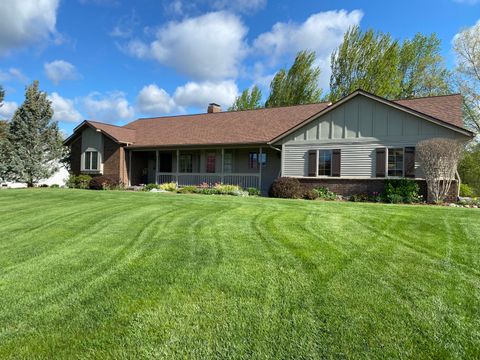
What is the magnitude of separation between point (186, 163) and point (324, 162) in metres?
10.1

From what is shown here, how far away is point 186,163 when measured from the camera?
23.4 meters

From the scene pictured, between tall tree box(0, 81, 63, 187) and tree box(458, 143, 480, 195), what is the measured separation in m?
32.2

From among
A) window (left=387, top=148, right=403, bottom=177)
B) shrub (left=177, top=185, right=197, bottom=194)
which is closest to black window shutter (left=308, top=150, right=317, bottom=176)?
window (left=387, top=148, right=403, bottom=177)

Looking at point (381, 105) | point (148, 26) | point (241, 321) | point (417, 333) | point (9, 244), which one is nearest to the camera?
point (417, 333)

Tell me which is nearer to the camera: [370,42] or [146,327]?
[146,327]

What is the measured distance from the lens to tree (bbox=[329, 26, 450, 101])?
2944cm

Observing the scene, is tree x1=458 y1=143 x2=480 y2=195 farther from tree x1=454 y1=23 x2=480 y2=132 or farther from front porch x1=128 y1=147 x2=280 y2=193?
front porch x1=128 y1=147 x2=280 y2=193

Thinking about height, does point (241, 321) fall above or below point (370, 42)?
below

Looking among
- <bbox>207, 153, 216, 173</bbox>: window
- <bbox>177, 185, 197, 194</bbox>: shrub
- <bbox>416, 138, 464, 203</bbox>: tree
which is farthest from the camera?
<bbox>207, 153, 216, 173</bbox>: window

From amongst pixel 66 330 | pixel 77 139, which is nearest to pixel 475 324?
pixel 66 330

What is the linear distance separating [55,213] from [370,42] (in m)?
28.9

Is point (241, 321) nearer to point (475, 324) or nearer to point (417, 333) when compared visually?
point (417, 333)

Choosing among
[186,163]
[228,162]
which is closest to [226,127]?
[228,162]

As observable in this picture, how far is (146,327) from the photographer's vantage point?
3154 mm
